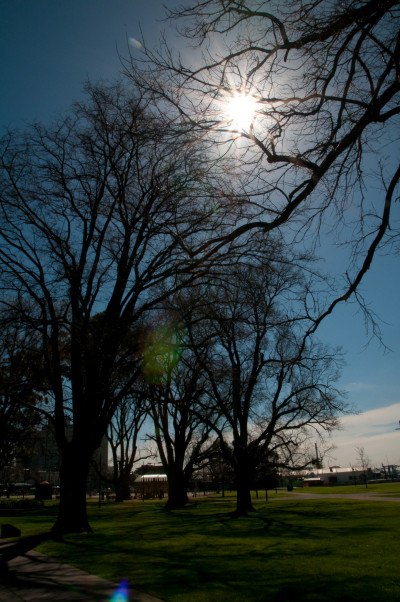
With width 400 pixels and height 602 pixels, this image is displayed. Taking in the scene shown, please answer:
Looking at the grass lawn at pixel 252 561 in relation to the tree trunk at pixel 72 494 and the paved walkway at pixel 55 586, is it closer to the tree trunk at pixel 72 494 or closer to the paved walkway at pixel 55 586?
the paved walkway at pixel 55 586

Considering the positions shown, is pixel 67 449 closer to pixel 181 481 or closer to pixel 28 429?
pixel 28 429

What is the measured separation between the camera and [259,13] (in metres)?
5.64

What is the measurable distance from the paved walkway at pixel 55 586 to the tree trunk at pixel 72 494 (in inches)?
200

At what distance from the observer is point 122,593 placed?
6621 millimetres

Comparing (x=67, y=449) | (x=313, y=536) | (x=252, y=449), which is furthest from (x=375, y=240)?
(x=252, y=449)

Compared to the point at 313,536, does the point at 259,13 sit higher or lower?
higher

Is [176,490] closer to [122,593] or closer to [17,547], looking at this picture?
[17,547]

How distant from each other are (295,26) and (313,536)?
489 inches

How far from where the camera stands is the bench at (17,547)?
34.2 ft

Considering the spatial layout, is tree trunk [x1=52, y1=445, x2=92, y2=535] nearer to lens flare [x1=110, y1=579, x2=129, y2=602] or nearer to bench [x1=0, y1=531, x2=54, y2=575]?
bench [x1=0, y1=531, x2=54, y2=575]

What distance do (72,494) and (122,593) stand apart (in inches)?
351

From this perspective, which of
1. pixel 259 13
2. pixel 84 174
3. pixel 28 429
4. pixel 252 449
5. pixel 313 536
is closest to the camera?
pixel 259 13

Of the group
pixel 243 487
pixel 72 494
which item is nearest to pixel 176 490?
pixel 243 487

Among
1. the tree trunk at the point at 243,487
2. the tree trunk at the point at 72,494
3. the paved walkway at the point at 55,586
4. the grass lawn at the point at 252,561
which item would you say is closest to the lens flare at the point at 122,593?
the paved walkway at the point at 55,586
